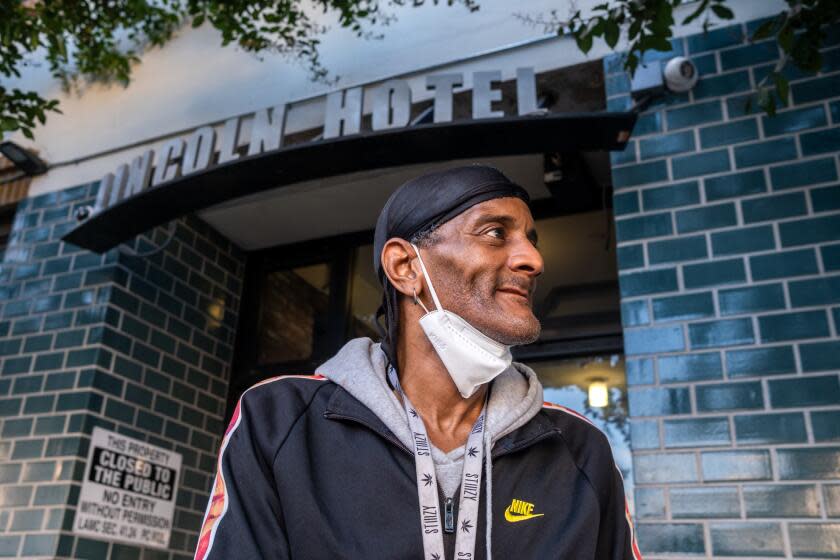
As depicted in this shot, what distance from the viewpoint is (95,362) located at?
411 centimetres

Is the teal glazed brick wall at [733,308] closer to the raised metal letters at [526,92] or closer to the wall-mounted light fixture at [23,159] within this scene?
the raised metal letters at [526,92]

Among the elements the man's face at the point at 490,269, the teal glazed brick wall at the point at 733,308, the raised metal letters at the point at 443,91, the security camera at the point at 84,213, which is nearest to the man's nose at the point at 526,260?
the man's face at the point at 490,269

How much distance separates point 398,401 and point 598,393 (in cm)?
269

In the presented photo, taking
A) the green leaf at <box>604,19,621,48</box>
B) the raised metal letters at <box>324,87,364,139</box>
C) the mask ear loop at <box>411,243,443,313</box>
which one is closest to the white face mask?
the mask ear loop at <box>411,243,443,313</box>

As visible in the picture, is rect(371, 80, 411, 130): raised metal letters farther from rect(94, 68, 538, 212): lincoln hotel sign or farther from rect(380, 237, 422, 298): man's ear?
rect(380, 237, 422, 298): man's ear

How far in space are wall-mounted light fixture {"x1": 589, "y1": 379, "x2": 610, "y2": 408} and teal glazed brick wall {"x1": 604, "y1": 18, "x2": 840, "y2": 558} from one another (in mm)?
1016

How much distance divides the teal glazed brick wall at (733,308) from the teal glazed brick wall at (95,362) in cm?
254

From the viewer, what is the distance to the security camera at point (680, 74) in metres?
3.29

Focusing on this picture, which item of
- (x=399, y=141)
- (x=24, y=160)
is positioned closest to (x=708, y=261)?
(x=399, y=141)

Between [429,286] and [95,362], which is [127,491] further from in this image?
[429,286]

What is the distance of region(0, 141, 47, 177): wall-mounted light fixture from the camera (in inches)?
191

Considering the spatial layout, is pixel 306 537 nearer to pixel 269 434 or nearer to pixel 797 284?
pixel 269 434

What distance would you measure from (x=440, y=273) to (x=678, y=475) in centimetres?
159

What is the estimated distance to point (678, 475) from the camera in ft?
9.25
